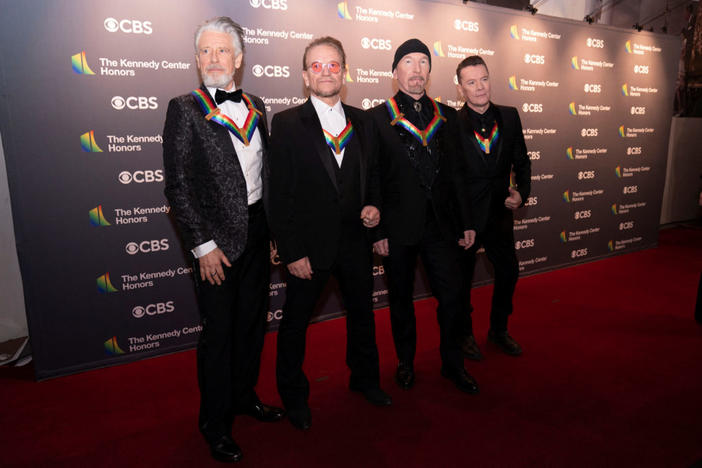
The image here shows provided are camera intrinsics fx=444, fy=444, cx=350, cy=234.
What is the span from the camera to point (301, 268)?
2.14m

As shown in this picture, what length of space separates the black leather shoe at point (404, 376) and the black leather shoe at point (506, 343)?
820mm

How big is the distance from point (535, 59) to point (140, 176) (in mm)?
4007

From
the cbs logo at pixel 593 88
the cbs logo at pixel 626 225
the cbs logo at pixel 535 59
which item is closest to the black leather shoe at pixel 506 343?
the cbs logo at pixel 535 59

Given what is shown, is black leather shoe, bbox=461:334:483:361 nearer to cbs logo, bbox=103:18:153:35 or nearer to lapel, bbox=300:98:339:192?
lapel, bbox=300:98:339:192

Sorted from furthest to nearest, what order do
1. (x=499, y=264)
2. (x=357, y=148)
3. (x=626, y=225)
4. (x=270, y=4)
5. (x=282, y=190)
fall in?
(x=626, y=225) → (x=270, y=4) → (x=499, y=264) → (x=357, y=148) → (x=282, y=190)

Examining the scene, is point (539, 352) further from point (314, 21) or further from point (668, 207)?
point (668, 207)

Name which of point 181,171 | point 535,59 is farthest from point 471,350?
point 535,59

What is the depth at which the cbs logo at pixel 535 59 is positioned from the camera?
15.1 feet

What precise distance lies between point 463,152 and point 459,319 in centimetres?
106

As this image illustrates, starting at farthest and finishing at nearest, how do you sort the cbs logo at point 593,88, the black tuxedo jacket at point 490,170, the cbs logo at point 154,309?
the cbs logo at point 593,88 < the cbs logo at point 154,309 < the black tuxedo jacket at point 490,170

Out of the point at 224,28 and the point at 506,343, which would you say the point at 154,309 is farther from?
the point at 506,343

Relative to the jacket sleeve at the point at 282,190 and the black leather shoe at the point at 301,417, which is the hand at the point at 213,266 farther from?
the black leather shoe at the point at 301,417

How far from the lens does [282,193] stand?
2053 mm

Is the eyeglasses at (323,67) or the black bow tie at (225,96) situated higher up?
the eyeglasses at (323,67)
